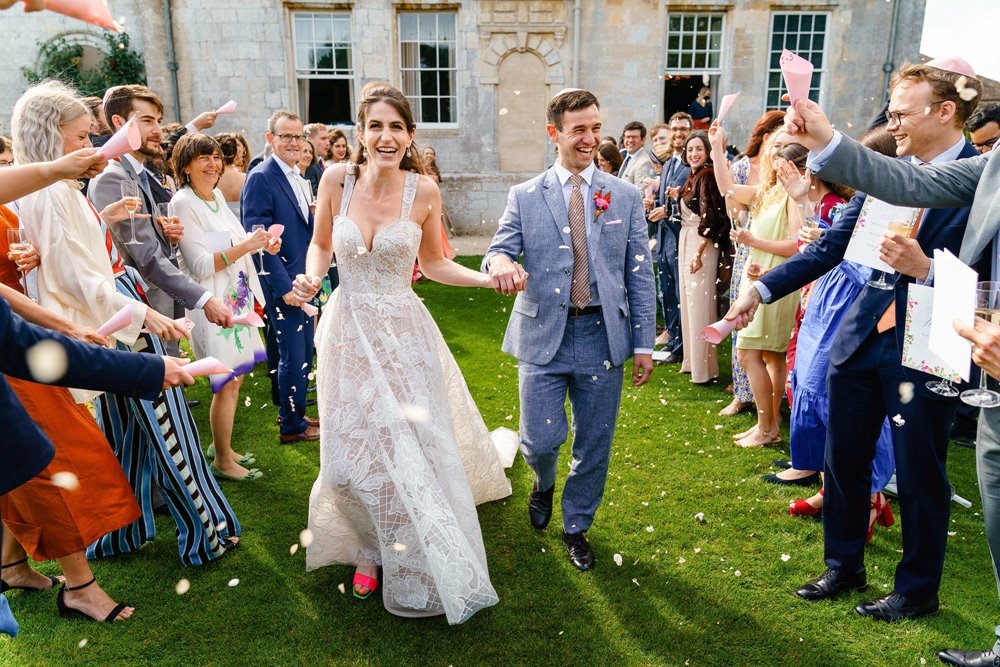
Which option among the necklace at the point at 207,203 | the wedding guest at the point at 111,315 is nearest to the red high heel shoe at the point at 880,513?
the wedding guest at the point at 111,315

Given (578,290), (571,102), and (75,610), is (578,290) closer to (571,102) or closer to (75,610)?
(571,102)

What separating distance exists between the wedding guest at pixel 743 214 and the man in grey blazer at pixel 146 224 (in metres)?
3.85

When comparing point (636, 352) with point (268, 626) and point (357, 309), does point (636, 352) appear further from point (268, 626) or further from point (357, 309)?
point (268, 626)

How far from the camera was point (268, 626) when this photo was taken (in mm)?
3244

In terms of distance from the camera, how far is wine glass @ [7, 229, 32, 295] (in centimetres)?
302

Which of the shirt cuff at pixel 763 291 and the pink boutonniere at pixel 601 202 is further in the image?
the pink boutonniere at pixel 601 202

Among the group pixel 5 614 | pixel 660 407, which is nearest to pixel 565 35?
pixel 660 407

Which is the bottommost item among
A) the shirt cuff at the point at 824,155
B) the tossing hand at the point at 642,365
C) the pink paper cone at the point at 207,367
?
the tossing hand at the point at 642,365

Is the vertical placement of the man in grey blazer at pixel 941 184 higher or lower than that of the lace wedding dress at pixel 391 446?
higher

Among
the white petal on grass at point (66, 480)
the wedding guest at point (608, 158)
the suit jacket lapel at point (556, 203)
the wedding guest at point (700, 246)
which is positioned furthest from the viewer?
the wedding guest at point (608, 158)

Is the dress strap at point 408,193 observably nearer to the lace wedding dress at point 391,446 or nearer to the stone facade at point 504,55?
the lace wedding dress at point 391,446

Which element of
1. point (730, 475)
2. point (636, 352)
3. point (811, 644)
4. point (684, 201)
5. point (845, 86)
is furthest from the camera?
point (845, 86)

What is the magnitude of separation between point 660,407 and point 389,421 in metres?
3.43

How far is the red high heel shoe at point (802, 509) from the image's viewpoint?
4.20 m
